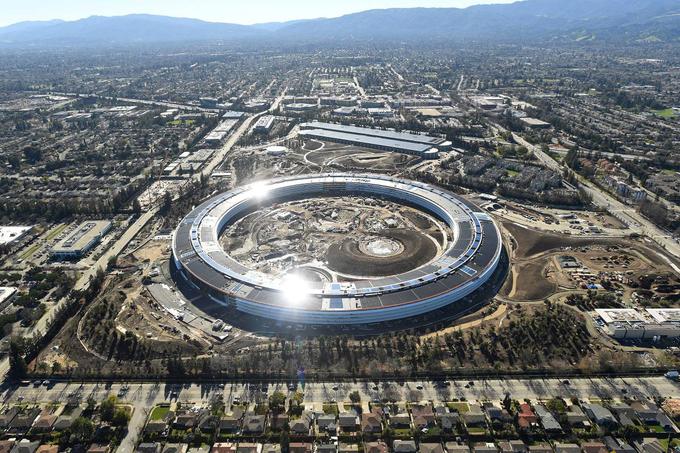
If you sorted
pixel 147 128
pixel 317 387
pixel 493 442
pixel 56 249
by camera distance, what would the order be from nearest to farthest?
pixel 493 442
pixel 317 387
pixel 56 249
pixel 147 128

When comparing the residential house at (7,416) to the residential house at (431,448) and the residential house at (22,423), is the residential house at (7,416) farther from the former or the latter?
the residential house at (431,448)

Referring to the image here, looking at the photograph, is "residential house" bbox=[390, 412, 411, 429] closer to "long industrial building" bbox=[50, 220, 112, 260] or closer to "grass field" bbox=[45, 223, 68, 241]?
"long industrial building" bbox=[50, 220, 112, 260]

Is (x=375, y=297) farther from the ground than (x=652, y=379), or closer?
farther from the ground

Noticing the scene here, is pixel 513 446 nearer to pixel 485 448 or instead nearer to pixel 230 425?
pixel 485 448

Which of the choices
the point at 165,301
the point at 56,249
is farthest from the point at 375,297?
the point at 56,249

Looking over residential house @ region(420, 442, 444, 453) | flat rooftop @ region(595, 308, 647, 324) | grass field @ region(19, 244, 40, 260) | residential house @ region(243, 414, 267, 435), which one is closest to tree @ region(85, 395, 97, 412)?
residential house @ region(243, 414, 267, 435)

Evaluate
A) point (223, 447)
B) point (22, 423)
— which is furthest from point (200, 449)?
point (22, 423)

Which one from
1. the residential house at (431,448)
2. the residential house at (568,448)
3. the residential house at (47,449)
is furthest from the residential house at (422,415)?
the residential house at (47,449)

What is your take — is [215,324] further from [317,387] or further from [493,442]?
[493,442]
